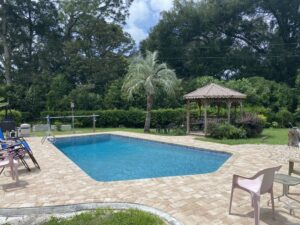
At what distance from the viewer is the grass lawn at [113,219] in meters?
4.42

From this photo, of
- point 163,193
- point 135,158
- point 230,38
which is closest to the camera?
point 163,193

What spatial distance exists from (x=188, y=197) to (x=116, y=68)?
87.6 ft

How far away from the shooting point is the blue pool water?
9.42 m

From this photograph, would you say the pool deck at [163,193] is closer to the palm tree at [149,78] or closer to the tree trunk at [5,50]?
the palm tree at [149,78]

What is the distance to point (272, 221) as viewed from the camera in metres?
4.53

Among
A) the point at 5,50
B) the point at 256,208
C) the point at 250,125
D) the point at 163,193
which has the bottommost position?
the point at 163,193

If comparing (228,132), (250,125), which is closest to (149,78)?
(228,132)

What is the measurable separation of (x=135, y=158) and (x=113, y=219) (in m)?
7.50

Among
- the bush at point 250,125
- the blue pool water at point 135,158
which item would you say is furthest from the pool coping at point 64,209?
the bush at point 250,125

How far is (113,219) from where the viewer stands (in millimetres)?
4543

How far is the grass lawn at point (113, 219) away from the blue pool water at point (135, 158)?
3782mm

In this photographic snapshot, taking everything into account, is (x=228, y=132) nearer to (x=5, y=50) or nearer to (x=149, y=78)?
(x=149, y=78)

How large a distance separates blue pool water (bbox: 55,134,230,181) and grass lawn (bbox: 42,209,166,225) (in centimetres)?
378

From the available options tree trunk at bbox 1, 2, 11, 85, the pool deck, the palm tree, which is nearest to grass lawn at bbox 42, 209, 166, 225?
the pool deck
